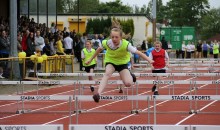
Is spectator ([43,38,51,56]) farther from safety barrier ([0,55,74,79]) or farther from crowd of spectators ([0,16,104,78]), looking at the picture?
Answer: safety barrier ([0,55,74,79])

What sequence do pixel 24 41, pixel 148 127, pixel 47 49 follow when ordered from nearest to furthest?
1. pixel 148 127
2. pixel 24 41
3. pixel 47 49

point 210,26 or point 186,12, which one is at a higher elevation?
point 186,12

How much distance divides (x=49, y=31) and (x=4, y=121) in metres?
20.8

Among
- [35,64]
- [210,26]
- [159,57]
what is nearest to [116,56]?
[159,57]

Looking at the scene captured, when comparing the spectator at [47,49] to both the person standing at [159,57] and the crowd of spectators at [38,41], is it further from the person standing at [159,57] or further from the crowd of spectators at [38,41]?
the person standing at [159,57]

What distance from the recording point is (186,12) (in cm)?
12838

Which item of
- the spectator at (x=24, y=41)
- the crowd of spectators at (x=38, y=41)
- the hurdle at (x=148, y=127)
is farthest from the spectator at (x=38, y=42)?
the hurdle at (x=148, y=127)

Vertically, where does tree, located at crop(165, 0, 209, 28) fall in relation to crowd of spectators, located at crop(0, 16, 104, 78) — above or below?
above

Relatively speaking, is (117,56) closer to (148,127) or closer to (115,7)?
(148,127)

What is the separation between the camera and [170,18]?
130500mm

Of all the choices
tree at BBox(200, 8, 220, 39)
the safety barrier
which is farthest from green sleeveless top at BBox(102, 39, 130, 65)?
tree at BBox(200, 8, 220, 39)

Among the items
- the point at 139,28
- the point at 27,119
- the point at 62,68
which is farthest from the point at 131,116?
the point at 139,28

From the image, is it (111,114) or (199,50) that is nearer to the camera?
(111,114)

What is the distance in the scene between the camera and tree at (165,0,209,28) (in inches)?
5044
